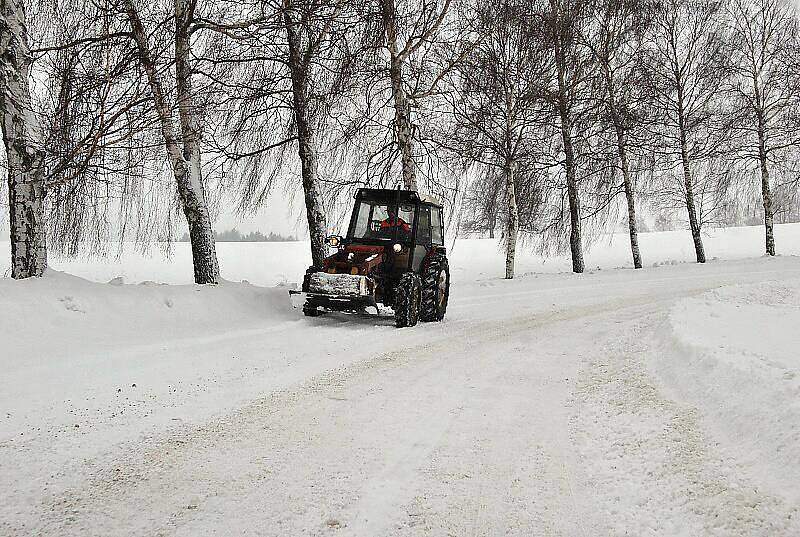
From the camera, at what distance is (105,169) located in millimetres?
7527

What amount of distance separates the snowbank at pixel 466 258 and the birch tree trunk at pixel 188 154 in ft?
8.10

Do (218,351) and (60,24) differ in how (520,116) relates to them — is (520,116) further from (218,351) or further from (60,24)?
(218,351)

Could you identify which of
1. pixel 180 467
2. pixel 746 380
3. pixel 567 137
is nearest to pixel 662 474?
pixel 746 380

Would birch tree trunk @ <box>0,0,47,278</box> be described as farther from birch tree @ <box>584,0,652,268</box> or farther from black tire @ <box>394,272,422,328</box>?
birch tree @ <box>584,0,652,268</box>

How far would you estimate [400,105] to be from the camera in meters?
13.6

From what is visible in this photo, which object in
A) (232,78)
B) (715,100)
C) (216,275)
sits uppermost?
(715,100)

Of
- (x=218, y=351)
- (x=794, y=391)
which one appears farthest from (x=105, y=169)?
(x=794, y=391)

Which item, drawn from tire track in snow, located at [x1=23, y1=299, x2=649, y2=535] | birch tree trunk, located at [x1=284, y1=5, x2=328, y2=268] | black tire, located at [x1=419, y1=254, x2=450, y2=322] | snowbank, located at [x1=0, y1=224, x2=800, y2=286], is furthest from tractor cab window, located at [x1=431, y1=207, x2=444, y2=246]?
snowbank, located at [x1=0, y1=224, x2=800, y2=286]

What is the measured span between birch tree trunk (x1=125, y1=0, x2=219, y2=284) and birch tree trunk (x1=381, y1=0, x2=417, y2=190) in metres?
4.71

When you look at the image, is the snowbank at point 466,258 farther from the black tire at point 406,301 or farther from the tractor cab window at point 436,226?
the black tire at point 406,301

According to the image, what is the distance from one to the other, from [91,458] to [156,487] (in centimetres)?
66

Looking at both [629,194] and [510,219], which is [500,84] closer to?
[510,219]

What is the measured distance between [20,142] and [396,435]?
6834 millimetres

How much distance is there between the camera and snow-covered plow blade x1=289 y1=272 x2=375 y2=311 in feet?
28.9
